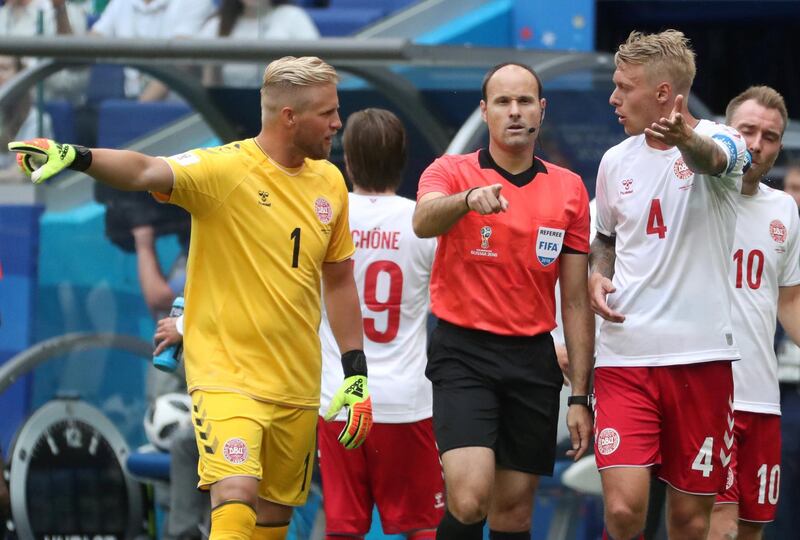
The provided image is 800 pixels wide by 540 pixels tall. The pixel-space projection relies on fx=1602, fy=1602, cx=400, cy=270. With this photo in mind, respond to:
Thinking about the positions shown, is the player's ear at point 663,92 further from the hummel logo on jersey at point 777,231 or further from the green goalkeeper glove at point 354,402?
the green goalkeeper glove at point 354,402

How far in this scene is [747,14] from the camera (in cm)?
1270

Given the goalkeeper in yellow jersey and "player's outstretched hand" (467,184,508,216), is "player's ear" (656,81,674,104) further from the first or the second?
the goalkeeper in yellow jersey

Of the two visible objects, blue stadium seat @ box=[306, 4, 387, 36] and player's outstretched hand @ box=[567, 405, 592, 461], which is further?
blue stadium seat @ box=[306, 4, 387, 36]

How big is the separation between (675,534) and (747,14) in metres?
7.66

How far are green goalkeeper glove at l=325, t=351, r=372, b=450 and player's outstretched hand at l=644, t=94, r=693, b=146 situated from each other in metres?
1.43

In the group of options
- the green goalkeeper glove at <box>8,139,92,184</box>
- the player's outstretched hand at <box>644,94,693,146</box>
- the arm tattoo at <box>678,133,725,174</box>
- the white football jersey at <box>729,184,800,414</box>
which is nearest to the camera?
the green goalkeeper glove at <box>8,139,92,184</box>

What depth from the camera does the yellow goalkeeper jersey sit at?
563 centimetres

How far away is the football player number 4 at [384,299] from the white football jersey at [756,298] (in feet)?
4.46

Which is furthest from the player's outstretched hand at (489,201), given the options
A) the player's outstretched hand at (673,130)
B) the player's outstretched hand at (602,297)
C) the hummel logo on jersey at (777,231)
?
the hummel logo on jersey at (777,231)

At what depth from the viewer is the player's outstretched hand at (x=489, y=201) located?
5.22 m

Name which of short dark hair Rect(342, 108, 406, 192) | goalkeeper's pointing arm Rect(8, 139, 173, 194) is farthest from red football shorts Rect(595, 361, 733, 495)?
goalkeeper's pointing arm Rect(8, 139, 173, 194)

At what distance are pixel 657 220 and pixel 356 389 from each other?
1255mm

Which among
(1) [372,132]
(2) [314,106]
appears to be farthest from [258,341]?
(1) [372,132]

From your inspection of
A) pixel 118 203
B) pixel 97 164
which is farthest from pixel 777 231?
pixel 118 203
